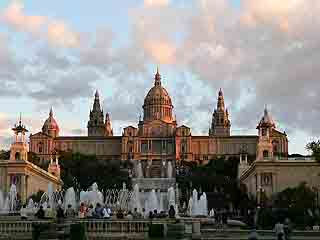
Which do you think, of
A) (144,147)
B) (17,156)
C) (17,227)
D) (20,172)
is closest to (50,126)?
(144,147)

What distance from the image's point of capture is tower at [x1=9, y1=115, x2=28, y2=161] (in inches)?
3642

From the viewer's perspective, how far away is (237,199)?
8788 cm

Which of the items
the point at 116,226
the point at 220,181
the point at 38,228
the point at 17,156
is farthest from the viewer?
the point at 220,181

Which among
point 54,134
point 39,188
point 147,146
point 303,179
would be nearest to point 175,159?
point 147,146

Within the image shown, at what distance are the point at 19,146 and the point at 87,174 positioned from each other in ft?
87.9

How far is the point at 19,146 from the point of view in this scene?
9306 centimetres

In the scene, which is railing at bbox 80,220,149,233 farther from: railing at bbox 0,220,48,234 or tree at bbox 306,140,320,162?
Answer: tree at bbox 306,140,320,162

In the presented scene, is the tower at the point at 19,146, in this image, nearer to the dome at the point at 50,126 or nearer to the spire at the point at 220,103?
the dome at the point at 50,126

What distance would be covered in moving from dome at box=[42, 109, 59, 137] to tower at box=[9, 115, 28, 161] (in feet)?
289

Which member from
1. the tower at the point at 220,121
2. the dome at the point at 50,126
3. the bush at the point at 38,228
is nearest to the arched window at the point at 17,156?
the bush at the point at 38,228

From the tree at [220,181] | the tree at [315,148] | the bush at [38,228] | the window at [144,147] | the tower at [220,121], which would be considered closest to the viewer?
the bush at [38,228]

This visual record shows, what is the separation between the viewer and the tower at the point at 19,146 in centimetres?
9250

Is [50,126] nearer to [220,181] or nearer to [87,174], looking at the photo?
[87,174]

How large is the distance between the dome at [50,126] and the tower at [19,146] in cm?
8819
